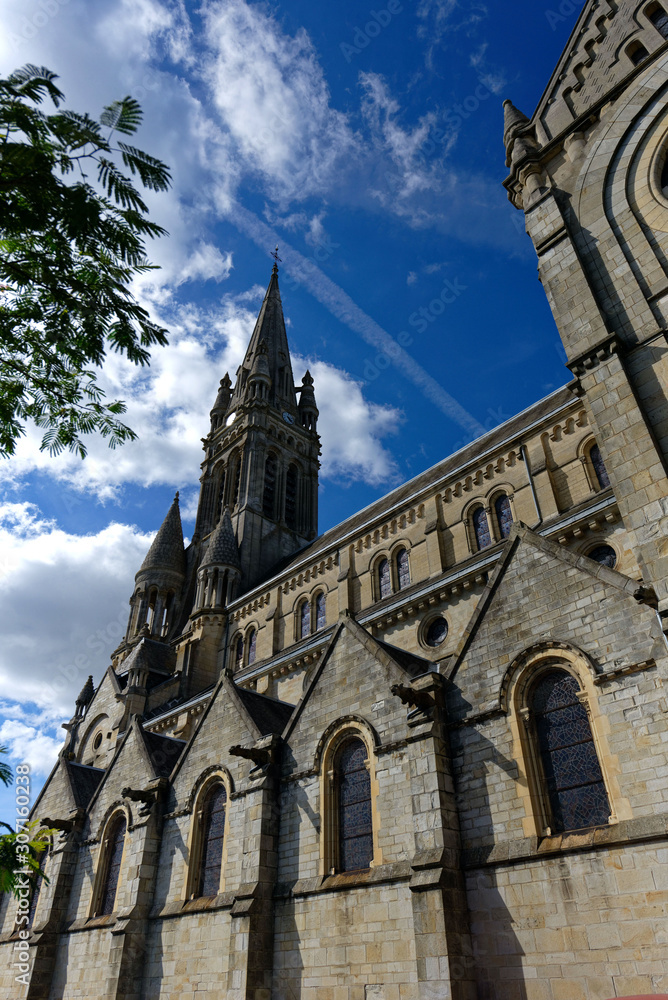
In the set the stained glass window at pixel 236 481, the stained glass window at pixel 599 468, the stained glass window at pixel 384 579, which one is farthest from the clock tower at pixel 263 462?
the stained glass window at pixel 599 468

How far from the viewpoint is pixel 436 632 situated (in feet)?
74.3

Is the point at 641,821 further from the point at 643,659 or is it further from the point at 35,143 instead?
the point at 35,143

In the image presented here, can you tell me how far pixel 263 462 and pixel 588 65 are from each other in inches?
1403

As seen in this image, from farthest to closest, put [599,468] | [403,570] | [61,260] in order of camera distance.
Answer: [403,570]
[599,468]
[61,260]

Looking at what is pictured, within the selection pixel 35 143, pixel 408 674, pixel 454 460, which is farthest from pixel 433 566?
pixel 35 143

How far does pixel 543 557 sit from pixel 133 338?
8793 mm

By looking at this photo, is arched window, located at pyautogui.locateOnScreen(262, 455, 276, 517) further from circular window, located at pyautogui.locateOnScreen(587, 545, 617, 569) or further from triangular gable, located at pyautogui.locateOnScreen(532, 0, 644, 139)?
triangular gable, located at pyautogui.locateOnScreen(532, 0, 644, 139)

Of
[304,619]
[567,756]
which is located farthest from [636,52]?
[304,619]

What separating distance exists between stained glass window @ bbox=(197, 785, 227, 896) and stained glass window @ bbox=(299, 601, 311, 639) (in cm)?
1337

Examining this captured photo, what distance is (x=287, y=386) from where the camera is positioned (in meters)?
58.4

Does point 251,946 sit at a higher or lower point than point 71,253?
→ lower

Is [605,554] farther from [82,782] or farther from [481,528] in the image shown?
[82,782]

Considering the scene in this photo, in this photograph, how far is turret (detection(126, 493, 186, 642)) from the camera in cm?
4719

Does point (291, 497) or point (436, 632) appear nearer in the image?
point (436, 632)
